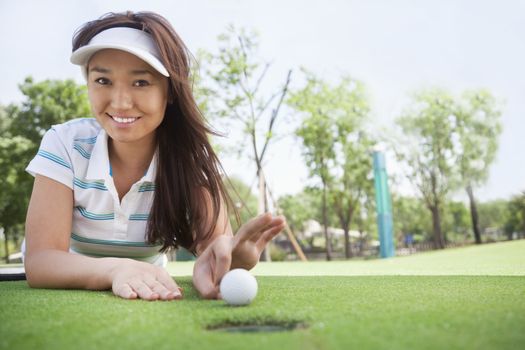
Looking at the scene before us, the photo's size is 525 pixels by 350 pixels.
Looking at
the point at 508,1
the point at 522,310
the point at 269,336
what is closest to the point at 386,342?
the point at 269,336

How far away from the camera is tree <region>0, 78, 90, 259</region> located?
20922 millimetres

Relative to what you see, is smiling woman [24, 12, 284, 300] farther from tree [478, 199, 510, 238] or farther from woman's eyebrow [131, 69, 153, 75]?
tree [478, 199, 510, 238]

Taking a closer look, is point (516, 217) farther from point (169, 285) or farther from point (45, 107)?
point (169, 285)

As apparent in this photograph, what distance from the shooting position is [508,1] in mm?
30594

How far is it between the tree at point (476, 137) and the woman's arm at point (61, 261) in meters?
28.4

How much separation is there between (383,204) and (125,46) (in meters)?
12.3

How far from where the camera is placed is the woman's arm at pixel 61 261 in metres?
2.39

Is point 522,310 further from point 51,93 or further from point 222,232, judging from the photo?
point 51,93

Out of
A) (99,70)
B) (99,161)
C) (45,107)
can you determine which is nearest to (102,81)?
(99,70)

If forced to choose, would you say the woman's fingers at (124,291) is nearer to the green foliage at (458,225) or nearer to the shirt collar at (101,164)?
the shirt collar at (101,164)

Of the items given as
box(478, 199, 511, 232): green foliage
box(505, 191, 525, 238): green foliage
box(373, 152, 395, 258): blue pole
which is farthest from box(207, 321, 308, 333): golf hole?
box(478, 199, 511, 232): green foliage

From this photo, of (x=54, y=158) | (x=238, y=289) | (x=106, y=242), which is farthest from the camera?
(x=106, y=242)

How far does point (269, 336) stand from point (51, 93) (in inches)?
944

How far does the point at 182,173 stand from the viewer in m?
3.15
